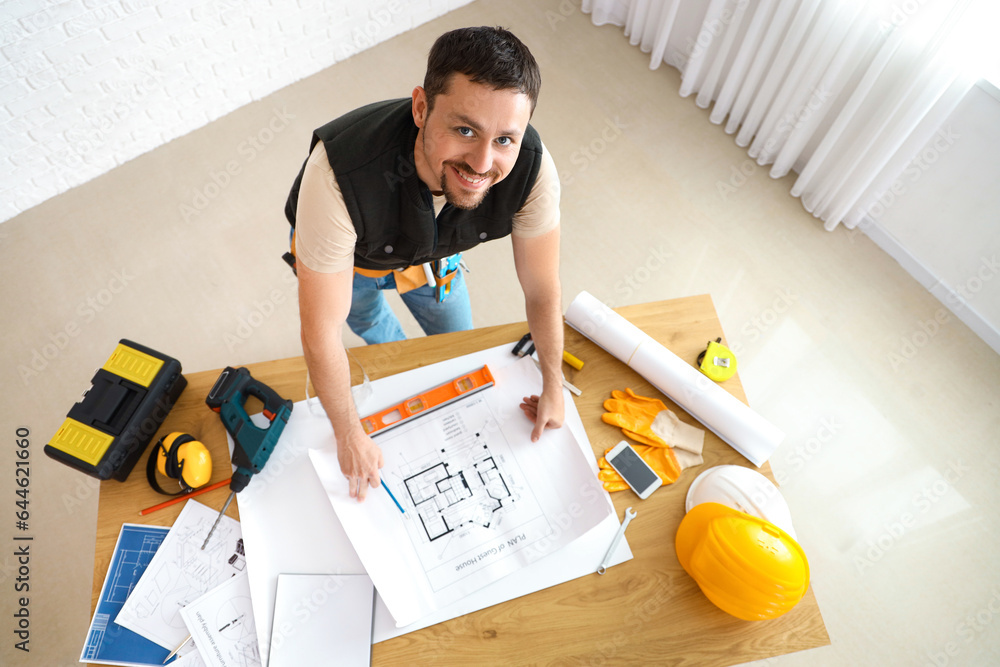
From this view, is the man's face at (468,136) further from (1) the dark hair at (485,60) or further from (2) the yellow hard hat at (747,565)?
(2) the yellow hard hat at (747,565)

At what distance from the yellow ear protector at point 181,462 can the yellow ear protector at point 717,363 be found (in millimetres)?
1019

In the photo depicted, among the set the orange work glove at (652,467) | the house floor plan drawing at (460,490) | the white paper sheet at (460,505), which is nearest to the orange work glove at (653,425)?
the orange work glove at (652,467)

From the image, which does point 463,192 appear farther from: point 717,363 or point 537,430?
point 717,363

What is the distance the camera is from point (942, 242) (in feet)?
7.35

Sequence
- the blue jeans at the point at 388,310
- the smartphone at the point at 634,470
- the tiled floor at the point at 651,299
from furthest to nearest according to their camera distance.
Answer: the tiled floor at the point at 651,299
the blue jeans at the point at 388,310
the smartphone at the point at 634,470

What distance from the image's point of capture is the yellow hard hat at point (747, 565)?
905 millimetres

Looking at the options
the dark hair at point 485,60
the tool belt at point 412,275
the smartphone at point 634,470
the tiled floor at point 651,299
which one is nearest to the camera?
the dark hair at point 485,60

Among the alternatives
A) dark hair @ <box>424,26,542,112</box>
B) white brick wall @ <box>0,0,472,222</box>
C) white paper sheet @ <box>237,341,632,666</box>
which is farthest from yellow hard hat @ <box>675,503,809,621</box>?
white brick wall @ <box>0,0,472,222</box>

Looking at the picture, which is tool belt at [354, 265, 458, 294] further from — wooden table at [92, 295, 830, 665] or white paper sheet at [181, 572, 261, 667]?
white paper sheet at [181, 572, 261, 667]

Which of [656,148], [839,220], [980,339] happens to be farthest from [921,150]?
[656,148]

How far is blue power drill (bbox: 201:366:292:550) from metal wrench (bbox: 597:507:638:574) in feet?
2.20

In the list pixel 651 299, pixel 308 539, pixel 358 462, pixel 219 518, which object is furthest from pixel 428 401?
pixel 651 299

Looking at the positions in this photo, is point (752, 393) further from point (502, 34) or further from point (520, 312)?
point (502, 34)

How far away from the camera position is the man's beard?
99 centimetres
